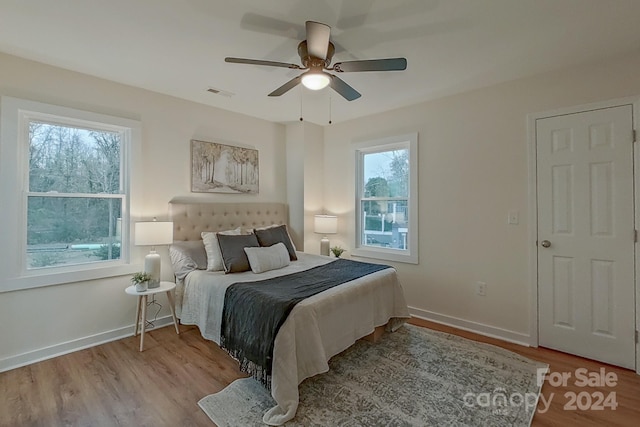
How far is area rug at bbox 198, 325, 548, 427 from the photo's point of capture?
1.88 metres

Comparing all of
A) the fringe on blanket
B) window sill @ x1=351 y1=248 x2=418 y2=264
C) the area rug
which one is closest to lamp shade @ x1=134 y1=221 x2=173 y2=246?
the fringe on blanket

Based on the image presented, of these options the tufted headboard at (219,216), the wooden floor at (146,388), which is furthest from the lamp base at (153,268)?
the wooden floor at (146,388)

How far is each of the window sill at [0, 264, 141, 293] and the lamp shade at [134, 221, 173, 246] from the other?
1.24ft

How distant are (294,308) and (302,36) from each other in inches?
77.6

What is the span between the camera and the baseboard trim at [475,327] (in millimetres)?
2941

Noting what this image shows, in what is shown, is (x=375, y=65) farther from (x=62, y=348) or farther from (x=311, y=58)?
(x=62, y=348)

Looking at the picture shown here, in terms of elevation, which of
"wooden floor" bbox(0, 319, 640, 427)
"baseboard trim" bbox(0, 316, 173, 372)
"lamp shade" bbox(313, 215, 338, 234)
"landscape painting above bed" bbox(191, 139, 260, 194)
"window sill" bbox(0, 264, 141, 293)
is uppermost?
"landscape painting above bed" bbox(191, 139, 260, 194)

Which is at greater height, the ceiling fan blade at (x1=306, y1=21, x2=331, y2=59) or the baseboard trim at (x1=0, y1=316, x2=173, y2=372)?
the ceiling fan blade at (x1=306, y1=21, x2=331, y2=59)

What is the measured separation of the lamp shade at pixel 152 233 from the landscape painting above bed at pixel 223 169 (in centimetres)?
73

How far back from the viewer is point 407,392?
84.2 inches

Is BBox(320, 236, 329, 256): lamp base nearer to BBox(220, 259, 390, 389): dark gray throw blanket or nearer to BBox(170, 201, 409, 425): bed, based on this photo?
BBox(170, 201, 409, 425): bed

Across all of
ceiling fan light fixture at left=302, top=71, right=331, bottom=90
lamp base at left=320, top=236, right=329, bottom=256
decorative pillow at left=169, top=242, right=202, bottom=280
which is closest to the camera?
ceiling fan light fixture at left=302, top=71, right=331, bottom=90

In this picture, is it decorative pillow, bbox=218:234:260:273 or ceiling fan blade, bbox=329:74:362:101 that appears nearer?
ceiling fan blade, bbox=329:74:362:101

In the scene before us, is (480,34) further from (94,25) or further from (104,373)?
(104,373)
